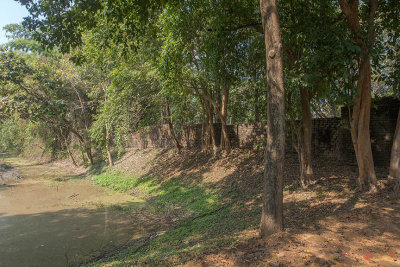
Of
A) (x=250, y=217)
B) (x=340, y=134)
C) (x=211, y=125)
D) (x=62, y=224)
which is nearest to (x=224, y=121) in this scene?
(x=211, y=125)

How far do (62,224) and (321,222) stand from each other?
8.93 m

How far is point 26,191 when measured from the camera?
16.7 meters

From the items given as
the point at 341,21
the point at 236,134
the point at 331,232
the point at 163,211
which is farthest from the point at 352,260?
the point at 236,134

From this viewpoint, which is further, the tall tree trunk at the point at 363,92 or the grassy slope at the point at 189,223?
the tall tree trunk at the point at 363,92

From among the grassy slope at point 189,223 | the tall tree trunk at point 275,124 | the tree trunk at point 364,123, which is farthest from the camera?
the tree trunk at point 364,123

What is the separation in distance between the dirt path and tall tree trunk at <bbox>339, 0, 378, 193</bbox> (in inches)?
266

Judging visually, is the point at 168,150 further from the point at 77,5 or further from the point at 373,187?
the point at 373,187

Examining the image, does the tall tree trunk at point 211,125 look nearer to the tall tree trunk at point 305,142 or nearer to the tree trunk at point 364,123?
the tall tree trunk at point 305,142

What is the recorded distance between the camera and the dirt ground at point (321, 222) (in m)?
4.05

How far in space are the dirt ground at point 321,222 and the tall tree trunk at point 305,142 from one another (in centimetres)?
37

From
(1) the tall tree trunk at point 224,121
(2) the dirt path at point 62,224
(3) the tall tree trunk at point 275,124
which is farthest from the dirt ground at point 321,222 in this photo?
(2) the dirt path at point 62,224

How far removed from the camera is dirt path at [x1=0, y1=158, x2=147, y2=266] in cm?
771

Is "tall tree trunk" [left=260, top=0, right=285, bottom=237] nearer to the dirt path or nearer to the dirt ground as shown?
the dirt ground

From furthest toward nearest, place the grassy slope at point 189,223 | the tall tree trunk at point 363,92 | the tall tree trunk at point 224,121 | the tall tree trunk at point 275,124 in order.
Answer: the tall tree trunk at point 224,121 → the tall tree trunk at point 363,92 → the grassy slope at point 189,223 → the tall tree trunk at point 275,124
